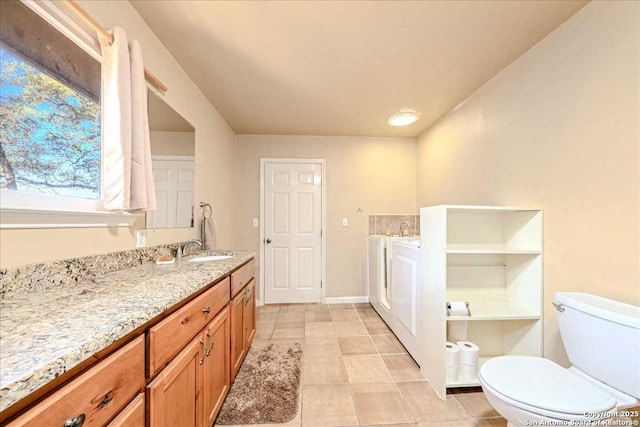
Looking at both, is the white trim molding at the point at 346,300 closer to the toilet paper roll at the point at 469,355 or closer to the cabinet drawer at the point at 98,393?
the toilet paper roll at the point at 469,355

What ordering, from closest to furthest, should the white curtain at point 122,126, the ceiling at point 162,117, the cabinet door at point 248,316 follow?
the white curtain at point 122,126 < the ceiling at point 162,117 < the cabinet door at point 248,316

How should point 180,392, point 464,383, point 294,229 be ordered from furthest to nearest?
1. point 294,229
2. point 464,383
3. point 180,392

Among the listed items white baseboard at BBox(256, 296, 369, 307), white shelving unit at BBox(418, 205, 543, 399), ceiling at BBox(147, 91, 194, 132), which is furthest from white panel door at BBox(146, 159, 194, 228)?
white baseboard at BBox(256, 296, 369, 307)

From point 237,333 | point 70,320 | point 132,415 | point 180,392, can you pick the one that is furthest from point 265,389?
point 70,320

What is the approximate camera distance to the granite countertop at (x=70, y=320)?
0.46m

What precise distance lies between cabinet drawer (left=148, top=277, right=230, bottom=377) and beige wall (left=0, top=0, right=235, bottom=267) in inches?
21.7

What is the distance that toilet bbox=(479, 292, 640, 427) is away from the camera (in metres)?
0.99

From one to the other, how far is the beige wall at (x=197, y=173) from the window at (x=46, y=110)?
0.19 m

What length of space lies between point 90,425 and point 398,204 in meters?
3.55

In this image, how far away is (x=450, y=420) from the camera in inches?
58.6

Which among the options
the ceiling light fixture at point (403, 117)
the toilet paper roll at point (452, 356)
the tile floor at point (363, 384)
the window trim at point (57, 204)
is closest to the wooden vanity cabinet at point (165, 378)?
the tile floor at point (363, 384)

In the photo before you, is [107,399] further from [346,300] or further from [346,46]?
[346,300]

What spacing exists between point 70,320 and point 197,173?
70.7 inches

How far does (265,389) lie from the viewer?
5.69ft
